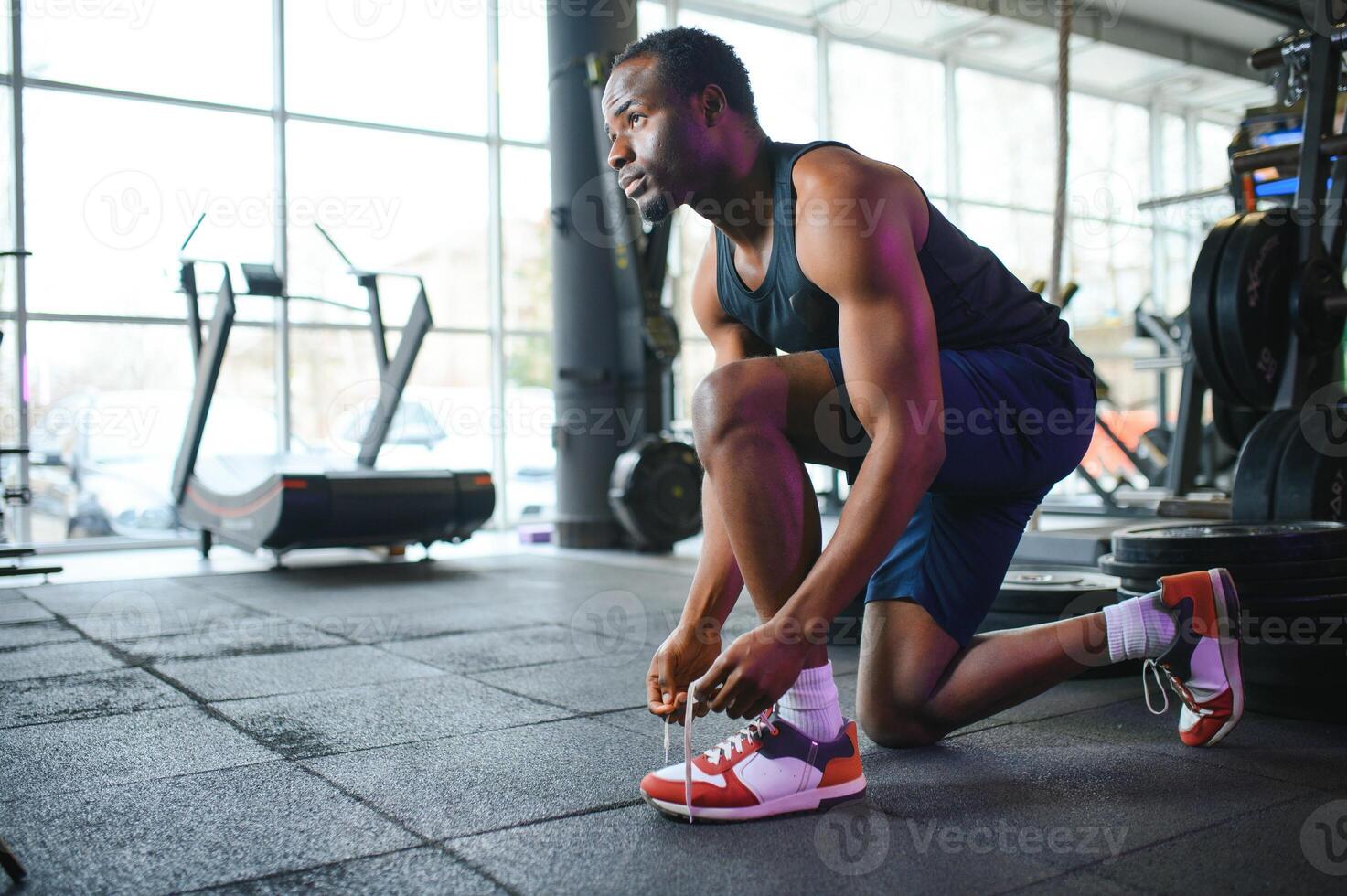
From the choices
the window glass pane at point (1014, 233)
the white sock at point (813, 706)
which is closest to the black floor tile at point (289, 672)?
the white sock at point (813, 706)

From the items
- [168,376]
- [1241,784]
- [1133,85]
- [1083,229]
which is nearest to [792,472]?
[1241,784]

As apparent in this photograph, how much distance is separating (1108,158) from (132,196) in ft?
28.2

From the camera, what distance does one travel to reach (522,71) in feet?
24.1

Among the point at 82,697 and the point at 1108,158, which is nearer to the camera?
the point at 82,697

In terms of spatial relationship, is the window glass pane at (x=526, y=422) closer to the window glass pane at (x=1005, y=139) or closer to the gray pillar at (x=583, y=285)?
the gray pillar at (x=583, y=285)

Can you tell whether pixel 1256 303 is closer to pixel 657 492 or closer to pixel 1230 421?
pixel 1230 421

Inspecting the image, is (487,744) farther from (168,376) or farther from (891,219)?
(168,376)

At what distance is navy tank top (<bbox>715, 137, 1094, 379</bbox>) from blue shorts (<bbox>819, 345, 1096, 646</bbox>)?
0.03 metres

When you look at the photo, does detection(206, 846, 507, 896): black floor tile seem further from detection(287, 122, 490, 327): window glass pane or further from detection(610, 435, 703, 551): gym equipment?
detection(287, 122, 490, 327): window glass pane

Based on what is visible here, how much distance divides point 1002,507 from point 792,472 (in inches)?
16.1

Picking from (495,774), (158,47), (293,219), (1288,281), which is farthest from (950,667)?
(158,47)

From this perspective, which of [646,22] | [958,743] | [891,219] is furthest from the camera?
[646,22]

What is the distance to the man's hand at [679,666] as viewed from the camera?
130 centimetres

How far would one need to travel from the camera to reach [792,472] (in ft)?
4.41
